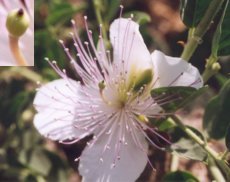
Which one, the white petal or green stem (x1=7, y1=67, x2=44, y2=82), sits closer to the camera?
the white petal

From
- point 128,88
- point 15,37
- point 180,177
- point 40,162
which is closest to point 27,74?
point 40,162

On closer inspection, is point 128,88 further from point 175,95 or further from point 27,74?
point 27,74

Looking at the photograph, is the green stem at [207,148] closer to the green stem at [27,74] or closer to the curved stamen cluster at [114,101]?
the curved stamen cluster at [114,101]

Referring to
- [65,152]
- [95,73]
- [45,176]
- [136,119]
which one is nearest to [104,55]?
[95,73]

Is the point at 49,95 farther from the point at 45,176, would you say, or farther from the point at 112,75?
the point at 45,176

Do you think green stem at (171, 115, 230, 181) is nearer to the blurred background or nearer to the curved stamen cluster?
the curved stamen cluster

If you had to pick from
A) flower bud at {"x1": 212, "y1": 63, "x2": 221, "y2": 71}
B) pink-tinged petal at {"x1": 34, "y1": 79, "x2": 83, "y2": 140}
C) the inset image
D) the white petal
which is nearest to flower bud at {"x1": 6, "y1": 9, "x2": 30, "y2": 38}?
the inset image
